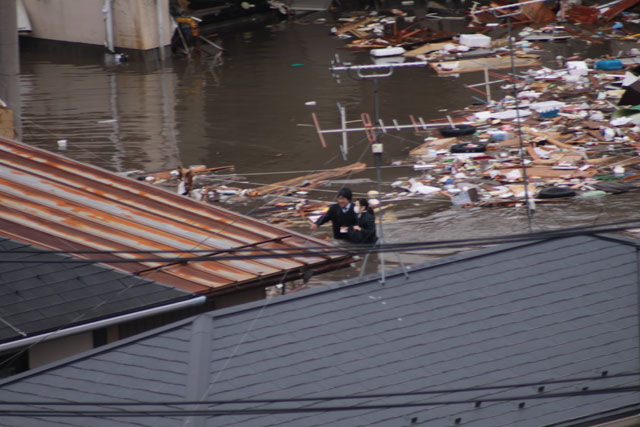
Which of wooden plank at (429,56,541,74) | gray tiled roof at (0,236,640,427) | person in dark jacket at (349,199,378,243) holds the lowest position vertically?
person in dark jacket at (349,199,378,243)

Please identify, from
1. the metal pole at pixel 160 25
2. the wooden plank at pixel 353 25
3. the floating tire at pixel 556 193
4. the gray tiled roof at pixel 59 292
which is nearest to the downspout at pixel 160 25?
the metal pole at pixel 160 25

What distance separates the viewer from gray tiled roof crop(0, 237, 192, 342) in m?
8.48

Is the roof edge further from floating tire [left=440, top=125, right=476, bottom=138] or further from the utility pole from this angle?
floating tire [left=440, top=125, right=476, bottom=138]

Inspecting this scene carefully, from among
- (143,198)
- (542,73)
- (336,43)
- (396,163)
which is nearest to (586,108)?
(542,73)

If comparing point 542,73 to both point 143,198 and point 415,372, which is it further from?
point 415,372

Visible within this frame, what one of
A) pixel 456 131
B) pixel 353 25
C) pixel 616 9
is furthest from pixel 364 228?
pixel 616 9

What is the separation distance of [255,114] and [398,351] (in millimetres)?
16049

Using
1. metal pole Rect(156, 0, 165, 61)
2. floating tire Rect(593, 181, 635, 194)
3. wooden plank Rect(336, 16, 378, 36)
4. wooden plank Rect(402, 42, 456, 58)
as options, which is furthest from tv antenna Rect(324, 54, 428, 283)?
metal pole Rect(156, 0, 165, 61)

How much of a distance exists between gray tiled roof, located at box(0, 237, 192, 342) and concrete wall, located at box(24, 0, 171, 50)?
20511mm

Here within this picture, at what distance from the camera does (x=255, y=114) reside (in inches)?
909

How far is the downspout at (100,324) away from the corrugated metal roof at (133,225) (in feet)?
0.70

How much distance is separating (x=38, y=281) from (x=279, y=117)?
47.5 ft

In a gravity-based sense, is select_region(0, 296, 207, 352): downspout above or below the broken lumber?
above

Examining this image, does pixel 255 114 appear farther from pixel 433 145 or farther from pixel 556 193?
pixel 556 193
